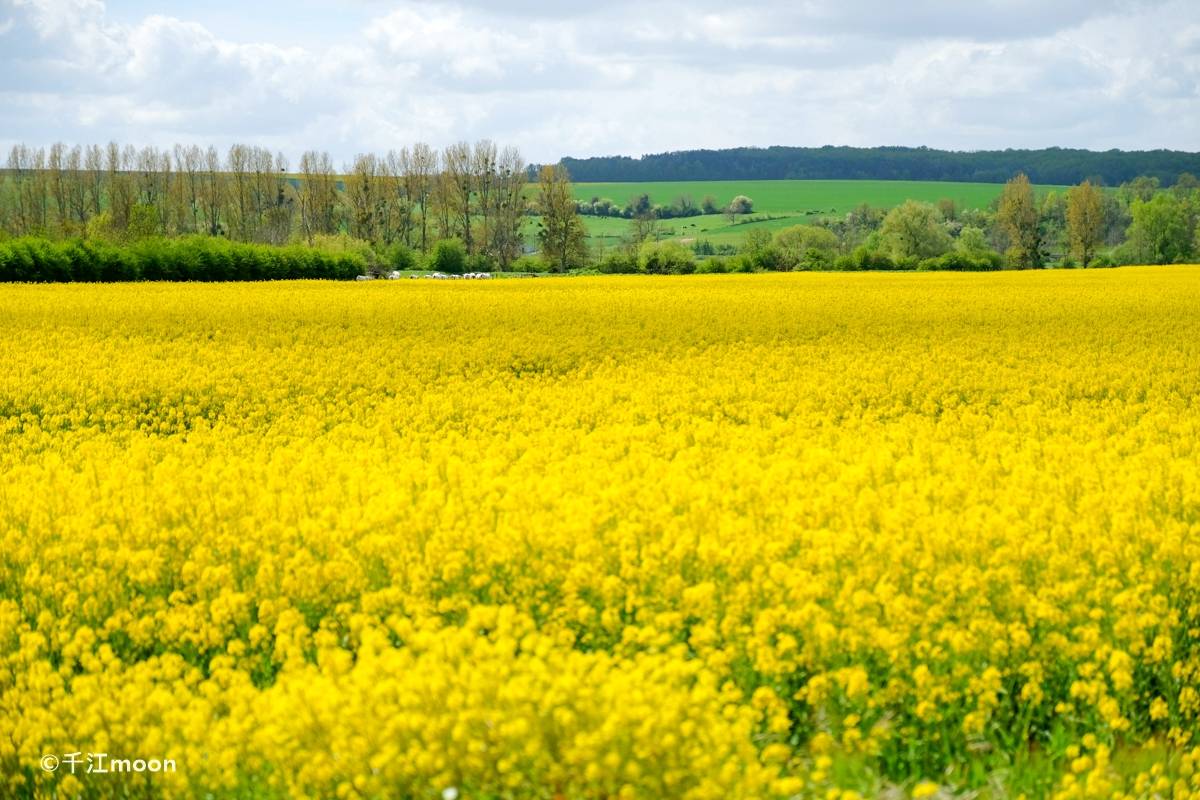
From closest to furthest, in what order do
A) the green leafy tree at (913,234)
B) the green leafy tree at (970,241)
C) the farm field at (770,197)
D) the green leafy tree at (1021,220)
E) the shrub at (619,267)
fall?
the shrub at (619,267) → the green leafy tree at (913,234) → the green leafy tree at (970,241) → the green leafy tree at (1021,220) → the farm field at (770,197)

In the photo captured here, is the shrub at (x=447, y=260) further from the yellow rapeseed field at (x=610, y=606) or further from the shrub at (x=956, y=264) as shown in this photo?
the yellow rapeseed field at (x=610, y=606)

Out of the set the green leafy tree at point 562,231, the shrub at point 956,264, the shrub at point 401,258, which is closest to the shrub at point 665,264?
the shrub at point 956,264

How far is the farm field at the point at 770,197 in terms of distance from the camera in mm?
133625

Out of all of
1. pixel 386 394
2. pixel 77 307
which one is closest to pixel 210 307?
pixel 77 307

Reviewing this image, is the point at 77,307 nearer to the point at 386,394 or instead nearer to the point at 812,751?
the point at 386,394

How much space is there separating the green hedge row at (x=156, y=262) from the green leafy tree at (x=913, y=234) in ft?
167

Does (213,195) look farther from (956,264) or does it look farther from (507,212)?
(956,264)

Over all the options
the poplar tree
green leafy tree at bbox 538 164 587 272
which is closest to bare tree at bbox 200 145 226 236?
green leafy tree at bbox 538 164 587 272

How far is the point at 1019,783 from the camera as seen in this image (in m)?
5.71

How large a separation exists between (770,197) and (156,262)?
132m

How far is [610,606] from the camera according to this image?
23.4 feet

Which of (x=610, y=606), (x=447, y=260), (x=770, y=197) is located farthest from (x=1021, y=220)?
(x=610, y=606)

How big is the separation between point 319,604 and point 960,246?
90.8 metres

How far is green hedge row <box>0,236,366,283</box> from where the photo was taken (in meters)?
42.2
